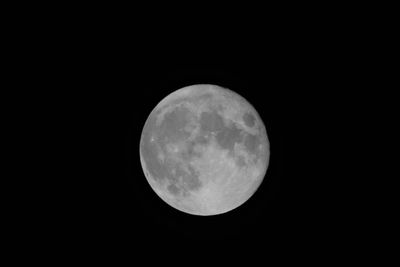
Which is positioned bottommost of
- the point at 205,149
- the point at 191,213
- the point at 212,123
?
the point at 191,213

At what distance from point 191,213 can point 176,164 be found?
3.11 ft

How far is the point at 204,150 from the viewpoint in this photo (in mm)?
4258

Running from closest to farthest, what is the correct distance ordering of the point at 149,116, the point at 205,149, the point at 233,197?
the point at 205,149, the point at 233,197, the point at 149,116

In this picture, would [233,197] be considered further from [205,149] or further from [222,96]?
[222,96]

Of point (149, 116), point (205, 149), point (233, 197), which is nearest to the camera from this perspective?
point (205, 149)

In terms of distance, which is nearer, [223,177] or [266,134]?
[223,177]

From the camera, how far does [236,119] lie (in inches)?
178

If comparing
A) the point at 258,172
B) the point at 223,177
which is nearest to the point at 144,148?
the point at 223,177

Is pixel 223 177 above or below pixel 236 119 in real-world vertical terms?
below

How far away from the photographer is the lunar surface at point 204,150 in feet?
14.1

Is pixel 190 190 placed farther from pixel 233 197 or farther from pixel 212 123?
pixel 212 123

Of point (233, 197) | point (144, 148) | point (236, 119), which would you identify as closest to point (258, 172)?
point (233, 197)

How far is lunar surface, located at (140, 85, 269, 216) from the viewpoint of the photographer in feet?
14.1

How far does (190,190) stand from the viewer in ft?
14.8
